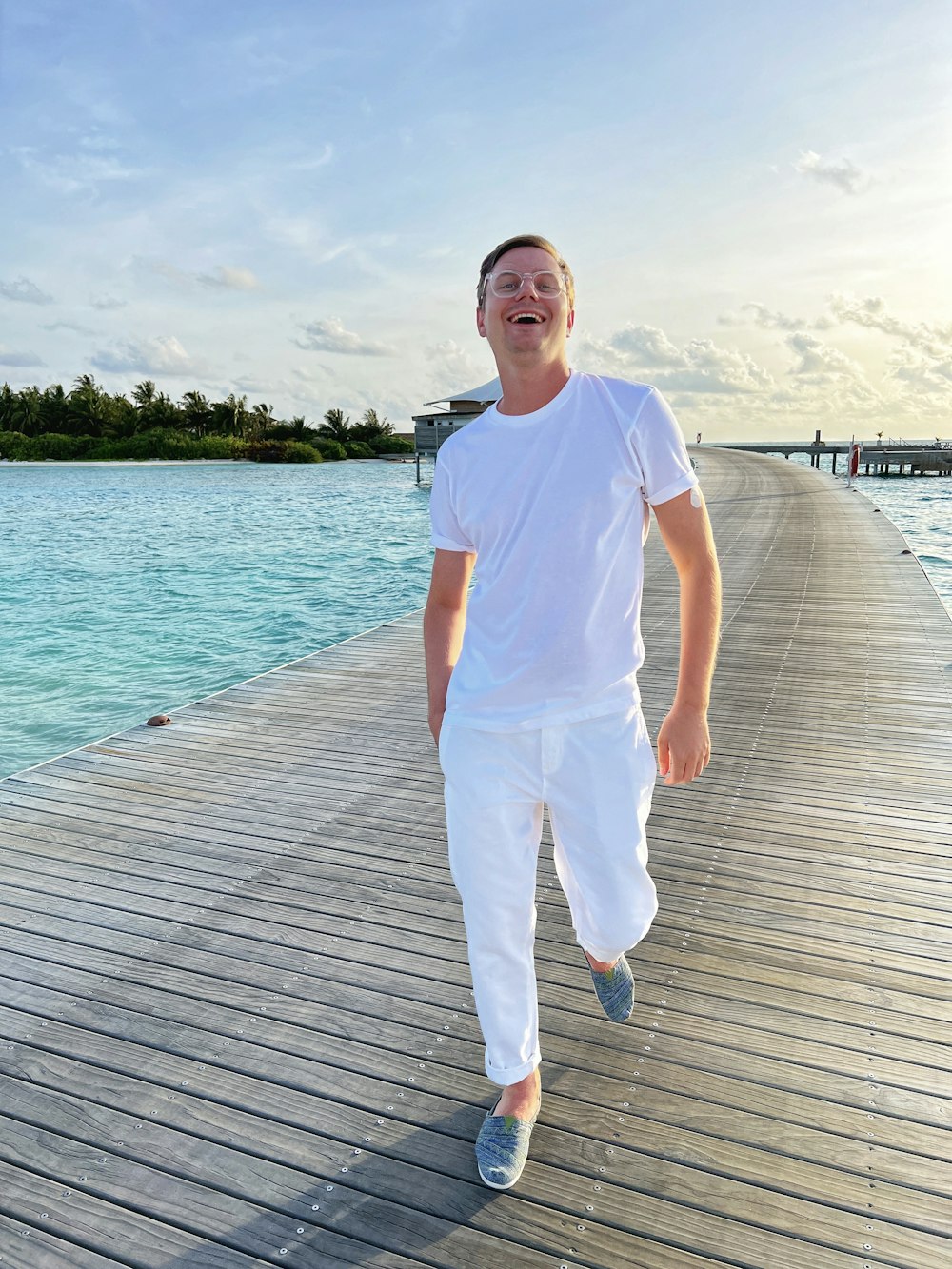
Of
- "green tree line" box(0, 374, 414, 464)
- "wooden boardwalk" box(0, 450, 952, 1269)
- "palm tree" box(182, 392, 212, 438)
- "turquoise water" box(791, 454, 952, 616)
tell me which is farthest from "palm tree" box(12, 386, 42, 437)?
"wooden boardwalk" box(0, 450, 952, 1269)

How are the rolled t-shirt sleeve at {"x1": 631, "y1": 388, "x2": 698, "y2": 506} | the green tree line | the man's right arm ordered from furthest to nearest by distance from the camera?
the green tree line → the man's right arm → the rolled t-shirt sleeve at {"x1": 631, "y1": 388, "x2": 698, "y2": 506}

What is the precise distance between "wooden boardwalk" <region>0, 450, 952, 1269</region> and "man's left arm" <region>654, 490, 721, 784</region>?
0.93 meters

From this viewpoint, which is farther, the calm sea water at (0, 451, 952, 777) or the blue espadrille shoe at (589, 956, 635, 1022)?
the calm sea water at (0, 451, 952, 777)

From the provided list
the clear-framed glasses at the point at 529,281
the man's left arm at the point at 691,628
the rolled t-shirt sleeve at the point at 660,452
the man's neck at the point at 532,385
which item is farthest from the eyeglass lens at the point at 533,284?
the man's left arm at the point at 691,628

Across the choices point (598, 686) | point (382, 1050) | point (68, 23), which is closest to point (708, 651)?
point (598, 686)

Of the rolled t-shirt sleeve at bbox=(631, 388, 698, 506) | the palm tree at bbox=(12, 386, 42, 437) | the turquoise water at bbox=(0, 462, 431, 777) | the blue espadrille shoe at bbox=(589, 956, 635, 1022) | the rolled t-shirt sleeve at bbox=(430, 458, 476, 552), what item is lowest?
the turquoise water at bbox=(0, 462, 431, 777)

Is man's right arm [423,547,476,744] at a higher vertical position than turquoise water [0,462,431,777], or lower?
higher

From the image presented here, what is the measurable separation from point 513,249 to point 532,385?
0.28 metres

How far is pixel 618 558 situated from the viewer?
5.87ft

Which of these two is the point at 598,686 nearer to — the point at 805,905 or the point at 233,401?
the point at 805,905

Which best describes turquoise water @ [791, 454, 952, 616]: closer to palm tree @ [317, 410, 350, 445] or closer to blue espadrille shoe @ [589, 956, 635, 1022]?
blue espadrille shoe @ [589, 956, 635, 1022]

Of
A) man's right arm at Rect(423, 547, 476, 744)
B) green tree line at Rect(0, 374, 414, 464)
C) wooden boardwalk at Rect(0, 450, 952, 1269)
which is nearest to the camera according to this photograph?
wooden boardwalk at Rect(0, 450, 952, 1269)

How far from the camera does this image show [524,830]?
1845 millimetres

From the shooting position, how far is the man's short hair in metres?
1.82
